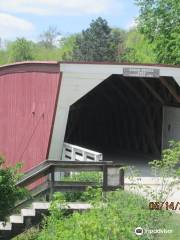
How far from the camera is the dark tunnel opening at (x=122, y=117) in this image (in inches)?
843

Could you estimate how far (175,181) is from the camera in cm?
834

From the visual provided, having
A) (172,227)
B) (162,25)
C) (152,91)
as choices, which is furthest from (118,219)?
(162,25)

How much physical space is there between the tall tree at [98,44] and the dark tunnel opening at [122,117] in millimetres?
43465

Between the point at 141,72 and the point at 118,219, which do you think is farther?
the point at 141,72

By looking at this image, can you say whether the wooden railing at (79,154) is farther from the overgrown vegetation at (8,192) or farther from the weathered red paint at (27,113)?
the overgrown vegetation at (8,192)

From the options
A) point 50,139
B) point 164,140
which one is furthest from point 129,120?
point 50,139

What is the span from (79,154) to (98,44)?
56.8 m

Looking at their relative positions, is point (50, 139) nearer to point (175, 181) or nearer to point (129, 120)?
point (175, 181)

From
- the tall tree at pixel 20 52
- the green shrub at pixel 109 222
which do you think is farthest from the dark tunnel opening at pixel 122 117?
the tall tree at pixel 20 52

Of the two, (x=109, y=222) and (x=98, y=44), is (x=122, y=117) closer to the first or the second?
(x=109, y=222)

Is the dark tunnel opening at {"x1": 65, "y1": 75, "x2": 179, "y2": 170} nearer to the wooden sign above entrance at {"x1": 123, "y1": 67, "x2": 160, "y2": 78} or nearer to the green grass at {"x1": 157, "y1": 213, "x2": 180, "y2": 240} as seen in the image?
the wooden sign above entrance at {"x1": 123, "y1": 67, "x2": 160, "y2": 78}

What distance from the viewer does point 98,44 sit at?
237ft

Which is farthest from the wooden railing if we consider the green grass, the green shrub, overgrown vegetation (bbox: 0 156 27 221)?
the green shrub

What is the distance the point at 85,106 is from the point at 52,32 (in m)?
97.7
